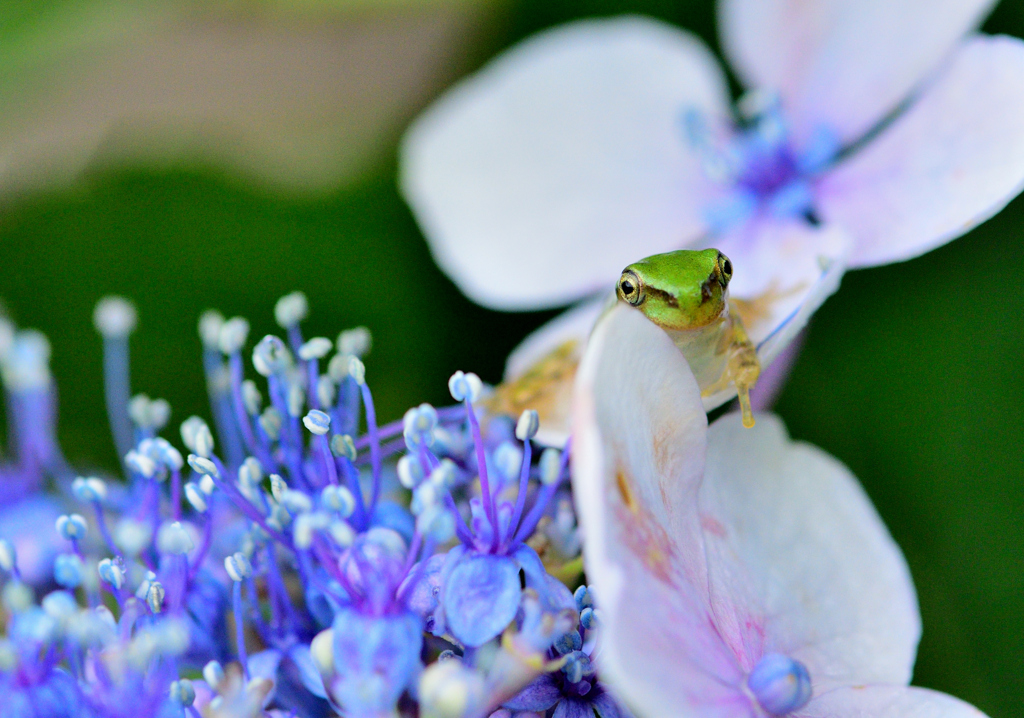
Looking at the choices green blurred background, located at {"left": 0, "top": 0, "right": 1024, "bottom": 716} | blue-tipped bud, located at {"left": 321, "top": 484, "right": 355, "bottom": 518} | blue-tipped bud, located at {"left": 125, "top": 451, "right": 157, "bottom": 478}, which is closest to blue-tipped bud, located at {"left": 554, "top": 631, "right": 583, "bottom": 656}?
blue-tipped bud, located at {"left": 321, "top": 484, "right": 355, "bottom": 518}

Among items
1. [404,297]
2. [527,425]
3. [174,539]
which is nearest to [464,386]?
[527,425]

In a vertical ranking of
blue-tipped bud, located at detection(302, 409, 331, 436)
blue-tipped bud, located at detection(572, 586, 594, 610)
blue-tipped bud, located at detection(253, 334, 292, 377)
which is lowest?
blue-tipped bud, located at detection(572, 586, 594, 610)

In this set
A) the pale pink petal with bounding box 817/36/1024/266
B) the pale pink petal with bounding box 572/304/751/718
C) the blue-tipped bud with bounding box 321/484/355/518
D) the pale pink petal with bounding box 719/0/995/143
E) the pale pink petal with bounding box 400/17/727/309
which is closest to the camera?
the pale pink petal with bounding box 572/304/751/718

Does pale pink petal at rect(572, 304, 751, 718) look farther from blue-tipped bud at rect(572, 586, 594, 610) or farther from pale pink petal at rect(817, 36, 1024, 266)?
pale pink petal at rect(817, 36, 1024, 266)

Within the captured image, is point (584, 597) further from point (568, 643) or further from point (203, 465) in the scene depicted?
point (203, 465)

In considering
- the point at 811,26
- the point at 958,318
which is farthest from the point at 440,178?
the point at 958,318

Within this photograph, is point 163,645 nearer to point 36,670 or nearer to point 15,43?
point 36,670

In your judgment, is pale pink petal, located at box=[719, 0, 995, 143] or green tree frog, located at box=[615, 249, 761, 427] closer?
green tree frog, located at box=[615, 249, 761, 427]
